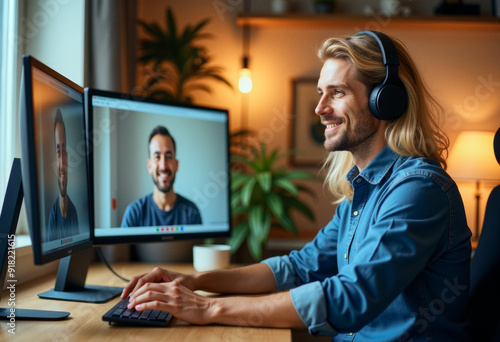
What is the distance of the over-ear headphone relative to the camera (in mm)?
1136

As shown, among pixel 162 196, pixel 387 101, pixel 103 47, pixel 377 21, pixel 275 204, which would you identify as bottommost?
pixel 275 204

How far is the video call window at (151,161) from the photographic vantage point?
1256 mm

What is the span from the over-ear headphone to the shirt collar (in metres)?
0.09

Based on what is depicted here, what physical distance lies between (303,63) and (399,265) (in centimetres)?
260

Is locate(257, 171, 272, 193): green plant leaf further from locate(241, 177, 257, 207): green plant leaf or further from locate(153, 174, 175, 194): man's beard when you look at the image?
locate(153, 174, 175, 194): man's beard

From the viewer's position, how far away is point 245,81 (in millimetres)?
3143

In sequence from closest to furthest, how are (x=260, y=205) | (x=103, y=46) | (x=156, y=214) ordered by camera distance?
1. (x=156, y=214)
2. (x=103, y=46)
3. (x=260, y=205)

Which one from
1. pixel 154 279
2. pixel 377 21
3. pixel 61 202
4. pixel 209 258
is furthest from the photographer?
pixel 377 21

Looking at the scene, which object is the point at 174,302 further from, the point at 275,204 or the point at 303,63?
the point at 303,63

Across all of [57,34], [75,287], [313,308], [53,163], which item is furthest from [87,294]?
[57,34]

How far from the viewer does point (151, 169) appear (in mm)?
1364

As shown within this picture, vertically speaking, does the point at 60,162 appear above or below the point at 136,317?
above

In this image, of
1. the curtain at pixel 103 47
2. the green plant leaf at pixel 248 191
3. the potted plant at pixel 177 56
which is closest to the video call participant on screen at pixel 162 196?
the curtain at pixel 103 47

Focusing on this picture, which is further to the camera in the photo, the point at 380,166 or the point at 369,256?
the point at 380,166
